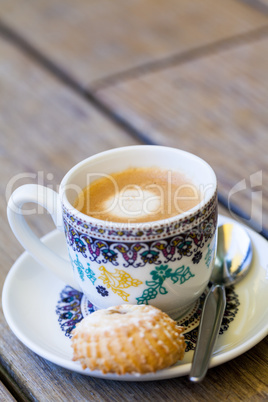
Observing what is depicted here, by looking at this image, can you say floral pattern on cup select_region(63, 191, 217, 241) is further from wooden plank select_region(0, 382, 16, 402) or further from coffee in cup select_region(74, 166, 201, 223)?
wooden plank select_region(0, 382, 16, 402)

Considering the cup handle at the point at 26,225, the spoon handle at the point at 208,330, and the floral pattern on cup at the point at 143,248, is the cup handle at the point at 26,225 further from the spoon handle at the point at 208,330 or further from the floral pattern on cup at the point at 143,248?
the spoon handle at the point at 208,330

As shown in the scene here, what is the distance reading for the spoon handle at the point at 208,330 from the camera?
23.5 inches

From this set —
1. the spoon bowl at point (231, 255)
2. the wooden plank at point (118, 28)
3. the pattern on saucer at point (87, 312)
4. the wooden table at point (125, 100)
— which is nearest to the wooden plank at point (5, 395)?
the wooden table at point (125, 100)

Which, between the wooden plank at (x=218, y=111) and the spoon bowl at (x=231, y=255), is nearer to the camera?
the spoon bowl at (x=231, y=255)

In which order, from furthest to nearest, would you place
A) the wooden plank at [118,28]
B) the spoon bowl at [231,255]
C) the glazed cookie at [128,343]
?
the wooden plank at [118,28] < the spoon bowl at [231,255] < the glazed cookie at [128,343]

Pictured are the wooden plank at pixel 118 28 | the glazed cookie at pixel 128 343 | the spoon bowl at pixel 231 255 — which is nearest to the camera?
the glazed cookie at pixel 128 343

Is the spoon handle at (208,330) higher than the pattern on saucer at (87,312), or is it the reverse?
the spoon handle at (208,330)

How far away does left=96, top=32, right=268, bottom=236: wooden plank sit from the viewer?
97 centimetres

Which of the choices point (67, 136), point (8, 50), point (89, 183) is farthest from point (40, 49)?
point (89, 183)

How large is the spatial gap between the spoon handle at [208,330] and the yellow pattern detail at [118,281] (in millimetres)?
98

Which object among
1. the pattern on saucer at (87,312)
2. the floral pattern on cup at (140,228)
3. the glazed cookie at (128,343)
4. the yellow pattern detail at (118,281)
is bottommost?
the pattern on saucer at (87,312)

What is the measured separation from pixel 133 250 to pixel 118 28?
0.95 metres

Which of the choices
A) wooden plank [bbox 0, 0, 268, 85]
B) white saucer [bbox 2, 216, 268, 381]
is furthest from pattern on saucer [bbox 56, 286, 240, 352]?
wooden plank [bbox 0, 0, 268, 85]

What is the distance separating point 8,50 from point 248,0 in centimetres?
66
